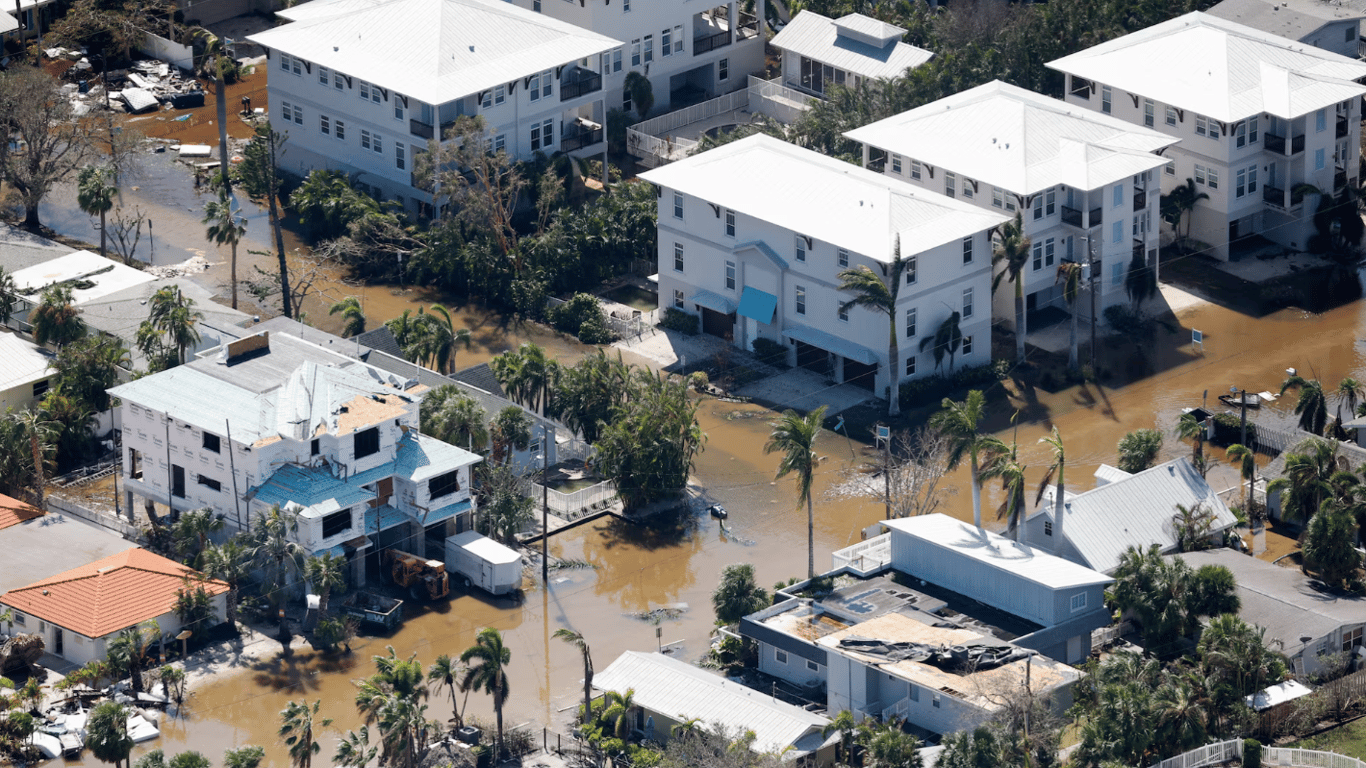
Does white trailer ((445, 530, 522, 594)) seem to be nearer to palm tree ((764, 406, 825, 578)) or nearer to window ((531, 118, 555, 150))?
palm tree ((764, 406, 825, 578))

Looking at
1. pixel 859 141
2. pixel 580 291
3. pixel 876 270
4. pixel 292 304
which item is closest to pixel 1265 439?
pixel 876 270

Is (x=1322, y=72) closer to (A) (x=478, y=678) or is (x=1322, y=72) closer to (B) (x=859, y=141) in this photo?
(B) (x=859, y=141)

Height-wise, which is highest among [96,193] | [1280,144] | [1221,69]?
[1221,69]

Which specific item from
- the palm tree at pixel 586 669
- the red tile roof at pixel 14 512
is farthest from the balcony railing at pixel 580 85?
the palm tree at pixel 586 669

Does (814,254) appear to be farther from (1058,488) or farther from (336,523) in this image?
(336,523)

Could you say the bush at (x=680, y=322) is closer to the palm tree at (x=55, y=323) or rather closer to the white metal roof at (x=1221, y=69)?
the white metal roof at (x=1221, y=69)

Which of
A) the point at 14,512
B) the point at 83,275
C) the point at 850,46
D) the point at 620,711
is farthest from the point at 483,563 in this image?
the point at 850,46
